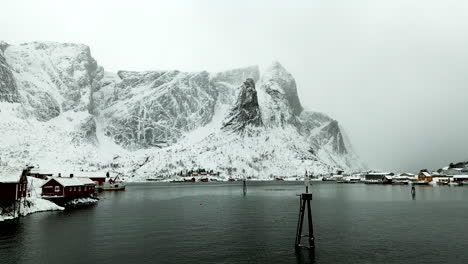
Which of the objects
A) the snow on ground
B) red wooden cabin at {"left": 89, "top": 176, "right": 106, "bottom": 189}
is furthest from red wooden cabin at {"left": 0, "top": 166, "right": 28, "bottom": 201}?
red wooden cabin at {"left": 89, "top": 176, "right": 106, "bottom": 189}

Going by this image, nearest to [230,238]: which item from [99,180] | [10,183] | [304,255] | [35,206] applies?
[304,255]

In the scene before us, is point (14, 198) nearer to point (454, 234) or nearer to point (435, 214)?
point (454, 234)

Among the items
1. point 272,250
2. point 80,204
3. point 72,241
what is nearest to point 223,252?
point 272,250

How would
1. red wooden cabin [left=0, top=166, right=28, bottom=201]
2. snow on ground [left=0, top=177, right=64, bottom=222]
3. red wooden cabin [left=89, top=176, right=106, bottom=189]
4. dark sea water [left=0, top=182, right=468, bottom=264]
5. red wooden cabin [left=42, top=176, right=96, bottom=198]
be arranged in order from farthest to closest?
red wooden cabin [left=89, top=176, right=106, bottom=189], red wooden cabin [left=42, top=176, right=96, bottom=198], snow on ground [left=0, top=177, right=64, bottom=222], red wooden cabin [left=0, top=166, right=28, bottom=201], dark sea water [left=0, top=182, right=468, bottom=264]

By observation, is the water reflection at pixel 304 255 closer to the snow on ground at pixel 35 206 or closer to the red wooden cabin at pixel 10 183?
the snow on ground at pixel 35 206

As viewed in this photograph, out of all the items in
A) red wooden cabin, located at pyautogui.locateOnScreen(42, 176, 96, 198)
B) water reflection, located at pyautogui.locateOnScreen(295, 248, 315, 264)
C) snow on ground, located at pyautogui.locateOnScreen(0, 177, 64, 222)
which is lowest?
water reflection, located at pyautogui.locateOnScreen(295, 248, 315, 264)

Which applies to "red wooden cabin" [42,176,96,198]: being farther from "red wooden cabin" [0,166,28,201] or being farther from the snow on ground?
"red wooden cabin" [0,166,28,201]

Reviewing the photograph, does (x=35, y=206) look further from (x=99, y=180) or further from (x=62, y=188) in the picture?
(x=99, y=180)

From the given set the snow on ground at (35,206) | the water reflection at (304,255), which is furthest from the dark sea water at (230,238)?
the snow on ground at (35,206)
